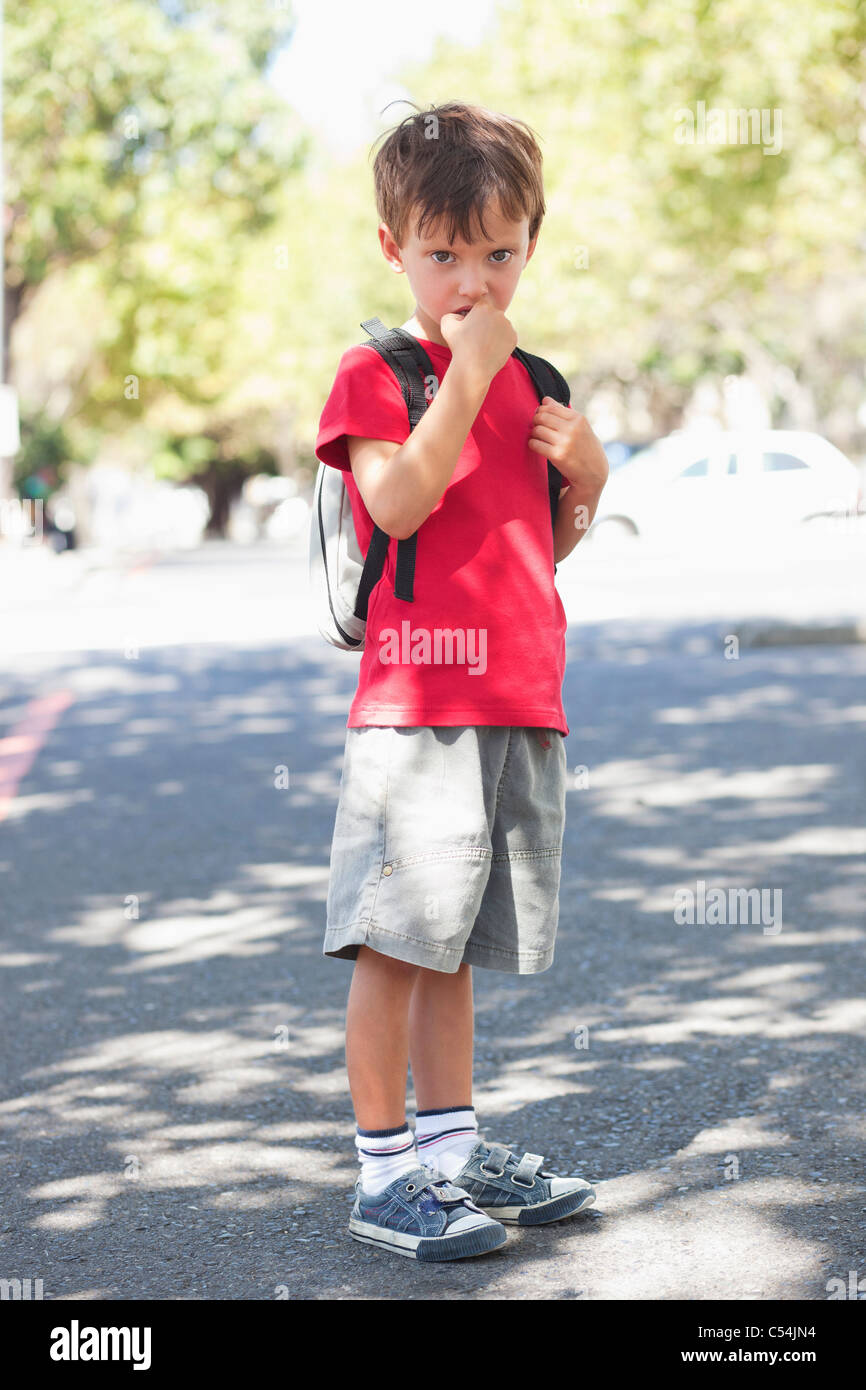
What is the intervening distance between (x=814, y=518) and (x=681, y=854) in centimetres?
2043

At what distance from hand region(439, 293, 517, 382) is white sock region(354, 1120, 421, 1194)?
1.25 meters

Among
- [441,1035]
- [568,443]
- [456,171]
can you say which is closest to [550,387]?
[568,443]

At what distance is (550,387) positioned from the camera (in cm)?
308

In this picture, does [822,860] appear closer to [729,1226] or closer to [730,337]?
[729,1226]

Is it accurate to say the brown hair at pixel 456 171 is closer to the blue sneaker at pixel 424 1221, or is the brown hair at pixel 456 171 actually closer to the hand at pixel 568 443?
the hand at pixel 568 443

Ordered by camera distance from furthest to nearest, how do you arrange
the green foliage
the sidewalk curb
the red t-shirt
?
the green foliage < the sidewalk curb < the red t-shirt

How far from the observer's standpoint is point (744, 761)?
8.02m

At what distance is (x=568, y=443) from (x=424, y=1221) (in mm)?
1269

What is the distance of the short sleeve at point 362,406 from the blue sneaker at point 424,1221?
47.2 inches

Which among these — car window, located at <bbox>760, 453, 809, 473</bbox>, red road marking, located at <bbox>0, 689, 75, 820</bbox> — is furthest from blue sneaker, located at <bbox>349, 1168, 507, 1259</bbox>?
car window, located at <bbox>760, 453, 809, 473</bbox>

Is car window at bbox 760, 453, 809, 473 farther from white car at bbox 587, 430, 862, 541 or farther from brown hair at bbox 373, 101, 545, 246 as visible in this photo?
brown hair at bbox 373, 101, 545, 246

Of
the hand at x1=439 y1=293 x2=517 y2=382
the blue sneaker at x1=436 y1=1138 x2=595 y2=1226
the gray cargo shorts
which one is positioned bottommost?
the blue sneaker at x1=436 y1=1138 x2=595 y2=1226

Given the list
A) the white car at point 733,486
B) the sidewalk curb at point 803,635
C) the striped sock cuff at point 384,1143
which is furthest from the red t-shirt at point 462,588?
the white car at point 733,486

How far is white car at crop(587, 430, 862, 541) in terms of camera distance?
25.0 meters
